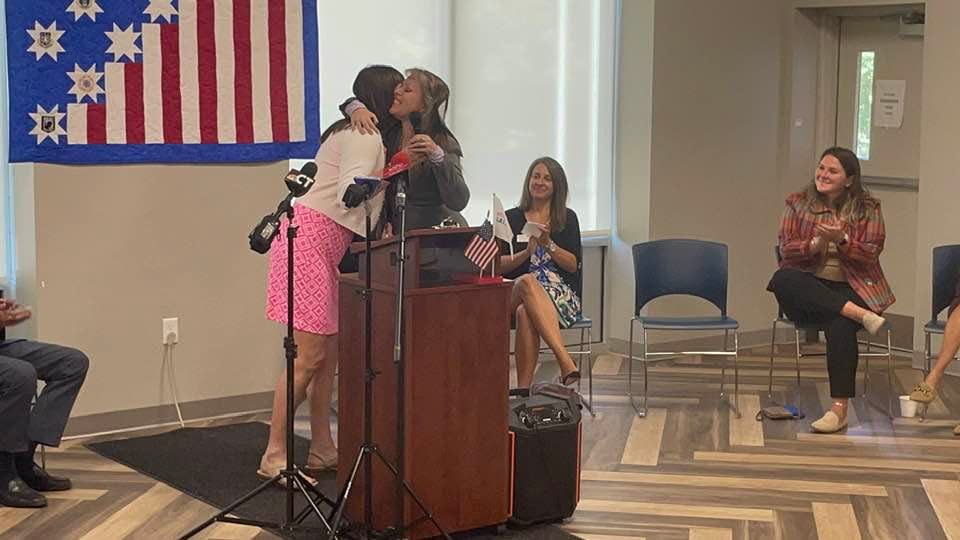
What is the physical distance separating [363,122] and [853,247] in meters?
2.65

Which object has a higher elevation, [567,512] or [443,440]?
[443,440]

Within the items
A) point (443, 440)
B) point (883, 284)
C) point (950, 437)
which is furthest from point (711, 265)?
point (443, 440)

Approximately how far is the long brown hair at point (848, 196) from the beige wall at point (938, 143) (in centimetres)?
119

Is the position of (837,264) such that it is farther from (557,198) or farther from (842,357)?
→ (557,198)

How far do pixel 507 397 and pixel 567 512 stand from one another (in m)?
0.52

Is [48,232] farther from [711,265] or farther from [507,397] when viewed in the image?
[711,265]

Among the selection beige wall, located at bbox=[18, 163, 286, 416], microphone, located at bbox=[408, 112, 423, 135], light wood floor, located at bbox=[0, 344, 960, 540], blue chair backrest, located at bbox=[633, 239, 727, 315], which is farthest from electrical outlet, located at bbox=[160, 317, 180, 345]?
blue chair backrest, located at bbox=[633, 239, 727, 315]

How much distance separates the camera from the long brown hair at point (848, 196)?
21.1 feet

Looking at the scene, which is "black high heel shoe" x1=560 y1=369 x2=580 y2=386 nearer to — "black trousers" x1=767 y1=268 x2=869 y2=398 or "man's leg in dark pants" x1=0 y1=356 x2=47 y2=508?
"black trousers" x1=767 y1=268 x2=869 y2=398

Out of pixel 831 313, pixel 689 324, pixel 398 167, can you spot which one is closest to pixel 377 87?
pixel 398 167

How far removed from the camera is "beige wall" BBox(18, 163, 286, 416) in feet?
18.9

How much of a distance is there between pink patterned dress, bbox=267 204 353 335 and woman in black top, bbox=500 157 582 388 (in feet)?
4.56

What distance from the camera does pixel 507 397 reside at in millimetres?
4609

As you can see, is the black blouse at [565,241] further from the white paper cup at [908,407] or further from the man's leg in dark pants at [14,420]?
the man's leg in dark pants at [14,420]
